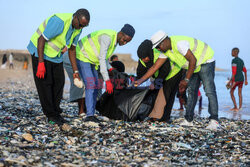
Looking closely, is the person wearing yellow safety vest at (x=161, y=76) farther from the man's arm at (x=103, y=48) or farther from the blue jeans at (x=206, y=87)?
Result: the man's arm at (x=103, y=48)

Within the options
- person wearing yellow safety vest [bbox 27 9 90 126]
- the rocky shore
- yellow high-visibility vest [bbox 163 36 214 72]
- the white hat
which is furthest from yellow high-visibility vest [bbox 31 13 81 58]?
yellow high-visibility vest [bbox 163 36 214 72]

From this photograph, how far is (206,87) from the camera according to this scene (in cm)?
488

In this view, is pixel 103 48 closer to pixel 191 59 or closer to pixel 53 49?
pixel 53 49

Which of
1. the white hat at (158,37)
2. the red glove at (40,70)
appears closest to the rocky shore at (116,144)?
the red glove at (40,70)

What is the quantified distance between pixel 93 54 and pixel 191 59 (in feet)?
5.25

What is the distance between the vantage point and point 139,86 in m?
5.45

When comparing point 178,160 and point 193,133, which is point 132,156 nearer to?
point 178,160

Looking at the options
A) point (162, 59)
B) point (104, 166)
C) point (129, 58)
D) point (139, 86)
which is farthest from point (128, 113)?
point (129, 58)

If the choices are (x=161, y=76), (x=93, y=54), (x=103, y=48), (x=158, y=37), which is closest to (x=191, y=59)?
(x=158, y=37)

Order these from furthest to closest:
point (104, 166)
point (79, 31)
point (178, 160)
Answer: point (79, 31) → point (178, 160) → point (104, 166)

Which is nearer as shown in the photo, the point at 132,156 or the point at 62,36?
the point at 132,156

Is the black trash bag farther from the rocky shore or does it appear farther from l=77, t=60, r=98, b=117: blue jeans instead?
l=77, t=60, r=98, b=117: blue jeans

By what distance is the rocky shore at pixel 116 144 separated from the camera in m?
3.16

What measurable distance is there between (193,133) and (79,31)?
95.4 inches
